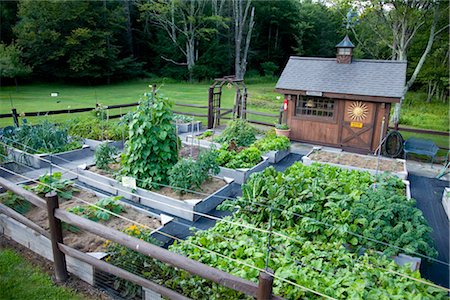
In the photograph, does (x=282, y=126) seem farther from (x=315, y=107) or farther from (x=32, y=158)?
(x=32, y=158)

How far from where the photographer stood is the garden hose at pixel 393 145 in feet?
32.2

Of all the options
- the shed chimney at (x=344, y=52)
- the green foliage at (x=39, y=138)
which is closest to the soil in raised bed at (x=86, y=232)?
the green foliage at (x=39, y=138)

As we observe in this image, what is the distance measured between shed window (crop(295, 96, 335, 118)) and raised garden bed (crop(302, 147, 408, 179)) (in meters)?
2.11

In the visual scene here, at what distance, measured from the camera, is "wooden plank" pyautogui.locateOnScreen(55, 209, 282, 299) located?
8.37 ft

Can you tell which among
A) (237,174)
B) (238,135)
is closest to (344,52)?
(238,135)

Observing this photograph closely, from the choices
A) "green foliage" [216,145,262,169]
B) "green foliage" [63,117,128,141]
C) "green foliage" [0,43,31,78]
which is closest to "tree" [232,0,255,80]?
"green foliage" [0,43,31,78]

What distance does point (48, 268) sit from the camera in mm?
3975

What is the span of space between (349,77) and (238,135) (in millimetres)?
4122

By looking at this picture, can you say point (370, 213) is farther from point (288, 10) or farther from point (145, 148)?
point (288, 10)

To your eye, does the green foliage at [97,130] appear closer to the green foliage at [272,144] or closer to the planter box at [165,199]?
the planter box at [165,199]

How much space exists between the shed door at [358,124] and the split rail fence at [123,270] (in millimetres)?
8730

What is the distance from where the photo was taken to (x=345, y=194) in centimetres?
521

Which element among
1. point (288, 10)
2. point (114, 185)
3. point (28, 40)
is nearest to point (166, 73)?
point (28, 40)

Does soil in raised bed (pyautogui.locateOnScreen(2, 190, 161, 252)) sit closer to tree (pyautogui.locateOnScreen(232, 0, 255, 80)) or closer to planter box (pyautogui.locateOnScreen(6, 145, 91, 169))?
planter box (pyautogui.locateOnScreen(6, 145, 91, 169))
